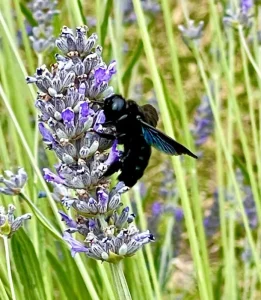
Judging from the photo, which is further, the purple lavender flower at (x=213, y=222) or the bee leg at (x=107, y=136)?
the purple lavender flower at (x=213, y=222)

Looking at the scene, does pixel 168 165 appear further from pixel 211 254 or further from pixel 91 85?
pixel 91 85

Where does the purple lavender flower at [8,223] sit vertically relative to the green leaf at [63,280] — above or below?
above

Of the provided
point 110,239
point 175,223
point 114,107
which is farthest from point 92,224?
point 175,223

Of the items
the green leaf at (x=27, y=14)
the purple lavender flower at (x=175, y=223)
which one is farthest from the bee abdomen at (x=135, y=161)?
the purple lavender flower at (x=175, y=223)

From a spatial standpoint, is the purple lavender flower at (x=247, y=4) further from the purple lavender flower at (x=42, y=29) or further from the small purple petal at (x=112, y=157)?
the small purple petal at (x=112, y=157)

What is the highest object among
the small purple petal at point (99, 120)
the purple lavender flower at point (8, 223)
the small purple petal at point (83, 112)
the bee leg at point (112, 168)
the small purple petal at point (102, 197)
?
the small purple petal at point (83, 112)

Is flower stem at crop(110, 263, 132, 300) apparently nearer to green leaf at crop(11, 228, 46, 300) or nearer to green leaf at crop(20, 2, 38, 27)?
green leaf at crop(11, 228, 46, 300)

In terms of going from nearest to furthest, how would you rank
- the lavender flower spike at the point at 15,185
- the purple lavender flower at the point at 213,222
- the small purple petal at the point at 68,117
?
the small purple petal at the point at 68,117
the lavender flower spike at the point at 15,185
the purple lavender flower at the point at 213,222

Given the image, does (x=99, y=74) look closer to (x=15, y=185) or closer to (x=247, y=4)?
(x=15, y=185)
